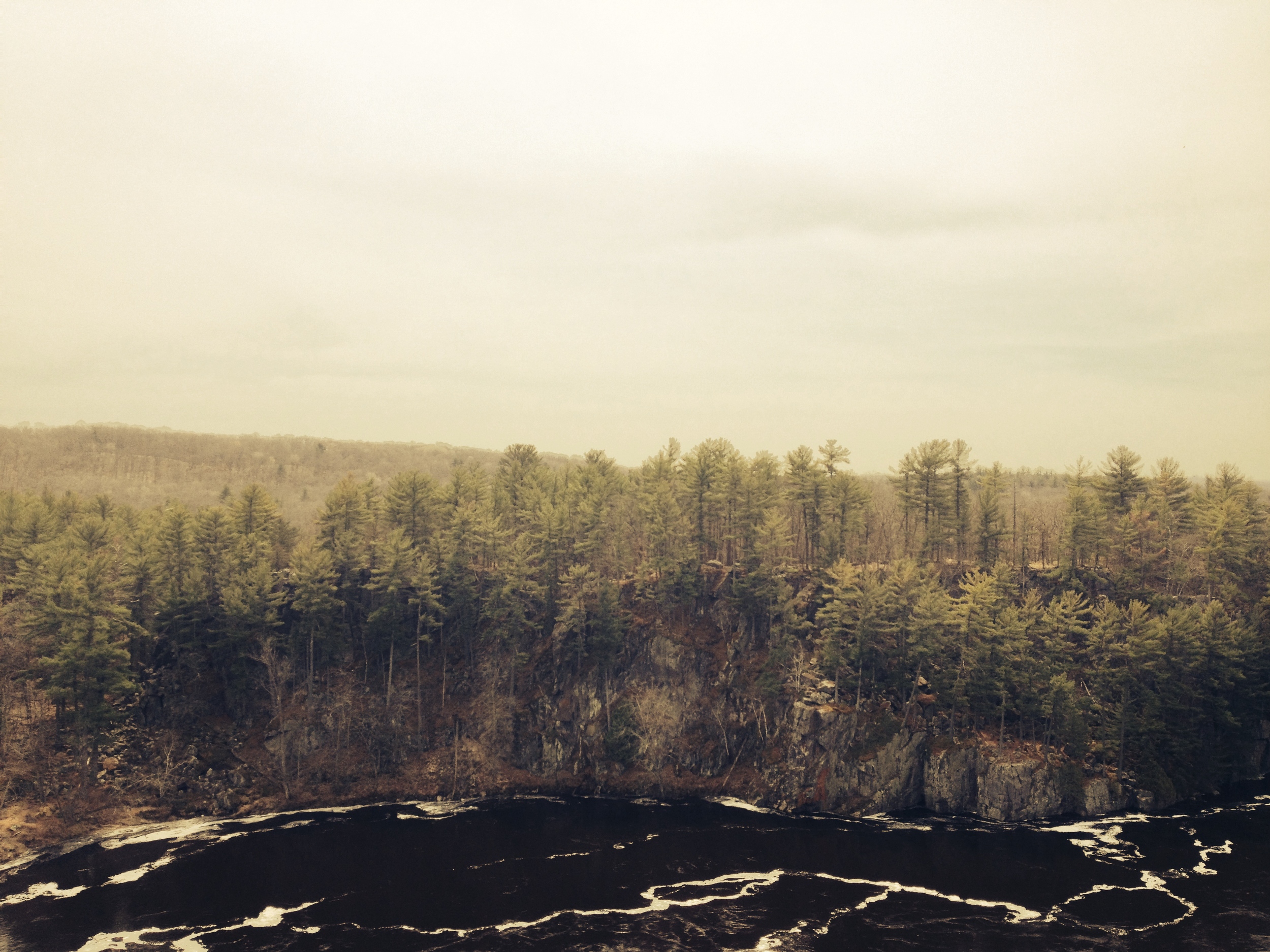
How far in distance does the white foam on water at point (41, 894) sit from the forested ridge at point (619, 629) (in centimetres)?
1215

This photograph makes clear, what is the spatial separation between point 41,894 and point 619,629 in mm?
54092

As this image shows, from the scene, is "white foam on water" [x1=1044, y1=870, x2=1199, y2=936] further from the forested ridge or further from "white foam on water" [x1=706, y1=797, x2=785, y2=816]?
"white foam on water" [x1=706, y1=797, x2=785, y2=816]

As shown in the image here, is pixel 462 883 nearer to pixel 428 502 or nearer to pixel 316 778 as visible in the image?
pixel 316 778

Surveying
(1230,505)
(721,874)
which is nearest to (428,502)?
(721,874)

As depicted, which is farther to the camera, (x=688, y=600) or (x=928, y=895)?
(x=688, y=600)

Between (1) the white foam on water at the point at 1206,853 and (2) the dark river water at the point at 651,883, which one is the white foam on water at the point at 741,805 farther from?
(1) the white foam on water at the point at 1206,853

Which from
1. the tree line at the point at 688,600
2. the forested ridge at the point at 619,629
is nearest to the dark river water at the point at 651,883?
the forested ridge at the point at 619,629

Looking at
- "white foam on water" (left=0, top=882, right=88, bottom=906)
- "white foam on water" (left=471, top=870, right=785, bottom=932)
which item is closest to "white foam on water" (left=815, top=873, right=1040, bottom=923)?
"white foam on water" (left=471, top=870, right=785, bottom=932)

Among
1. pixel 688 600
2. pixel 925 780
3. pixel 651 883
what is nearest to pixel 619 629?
pixel 688 600

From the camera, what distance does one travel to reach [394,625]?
87375 millimetres

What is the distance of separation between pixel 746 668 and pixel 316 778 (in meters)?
47.1

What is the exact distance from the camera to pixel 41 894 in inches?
2200

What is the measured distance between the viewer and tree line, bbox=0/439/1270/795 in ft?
240

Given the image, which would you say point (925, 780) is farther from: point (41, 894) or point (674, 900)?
point (41, 894)
